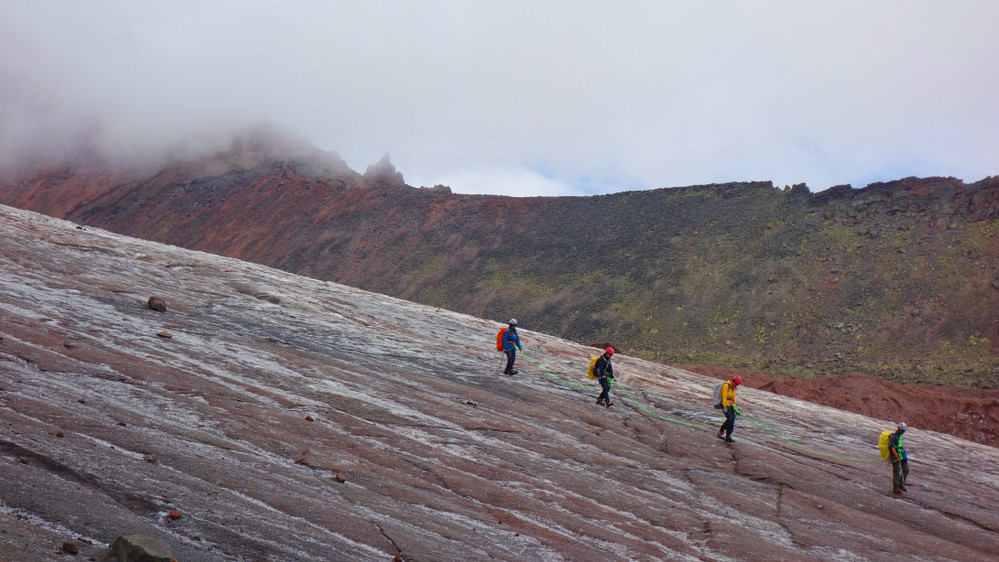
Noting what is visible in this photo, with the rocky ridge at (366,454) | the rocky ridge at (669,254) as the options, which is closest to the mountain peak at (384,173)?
the rocky ridge at (669,254)

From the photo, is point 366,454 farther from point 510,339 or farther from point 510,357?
point 510,339

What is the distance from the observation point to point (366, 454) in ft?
42.3

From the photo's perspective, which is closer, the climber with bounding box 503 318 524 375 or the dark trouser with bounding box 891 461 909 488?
the dark trouser with bounding box 891 461 909 488

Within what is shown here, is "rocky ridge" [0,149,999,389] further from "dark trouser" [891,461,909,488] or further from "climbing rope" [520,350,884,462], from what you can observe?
"dark trouser" [891,461,909,488]

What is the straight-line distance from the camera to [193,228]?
9538cm

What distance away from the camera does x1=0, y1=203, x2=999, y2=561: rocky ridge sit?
938 cm

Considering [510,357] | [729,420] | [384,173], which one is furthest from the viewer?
[384,173]

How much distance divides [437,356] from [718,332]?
124 ft

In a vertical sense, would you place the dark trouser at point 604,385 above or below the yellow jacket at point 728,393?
below

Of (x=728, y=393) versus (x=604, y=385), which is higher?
(x=728, y=393)

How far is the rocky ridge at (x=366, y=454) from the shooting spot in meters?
9.38

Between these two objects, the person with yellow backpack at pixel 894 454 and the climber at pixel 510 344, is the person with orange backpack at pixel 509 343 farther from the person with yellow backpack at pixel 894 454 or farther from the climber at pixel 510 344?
the person with yellow backpack at pixel 894 454

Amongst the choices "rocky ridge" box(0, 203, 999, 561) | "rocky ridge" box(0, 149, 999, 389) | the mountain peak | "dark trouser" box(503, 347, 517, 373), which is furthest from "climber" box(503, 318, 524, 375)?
the mountain peak

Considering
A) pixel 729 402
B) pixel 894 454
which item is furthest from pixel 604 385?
pixel 894 454
